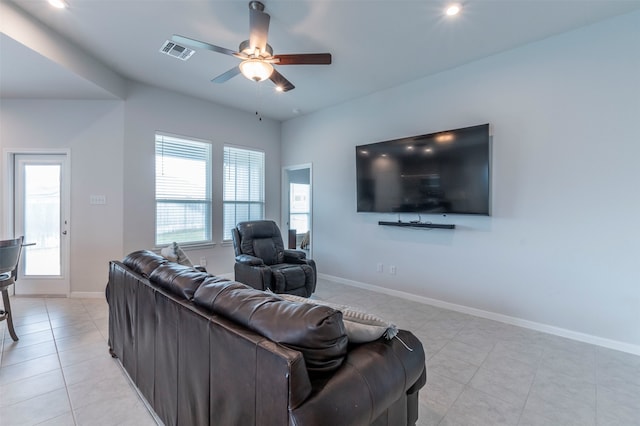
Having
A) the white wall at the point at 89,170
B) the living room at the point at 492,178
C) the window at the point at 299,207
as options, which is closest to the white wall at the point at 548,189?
the living room at the point at 492,178

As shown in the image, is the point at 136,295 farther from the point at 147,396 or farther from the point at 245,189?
the point at 245,189

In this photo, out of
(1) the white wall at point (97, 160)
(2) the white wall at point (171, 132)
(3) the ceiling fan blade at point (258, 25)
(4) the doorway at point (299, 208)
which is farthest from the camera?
(4) the doorway at point (299, 208)

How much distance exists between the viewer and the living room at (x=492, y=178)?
2627 millimetres

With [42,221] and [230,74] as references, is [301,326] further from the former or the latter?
[42,221]

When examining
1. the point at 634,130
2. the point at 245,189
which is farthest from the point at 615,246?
the point at 245,189

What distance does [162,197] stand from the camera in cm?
431

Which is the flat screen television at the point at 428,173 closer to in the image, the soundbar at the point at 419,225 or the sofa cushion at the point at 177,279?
the soundbar at the point at 419,225

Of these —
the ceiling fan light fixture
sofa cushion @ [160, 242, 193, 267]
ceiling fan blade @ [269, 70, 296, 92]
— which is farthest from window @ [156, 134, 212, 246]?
the ceiling fan light fixture

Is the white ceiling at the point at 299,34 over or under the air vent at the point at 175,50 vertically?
over

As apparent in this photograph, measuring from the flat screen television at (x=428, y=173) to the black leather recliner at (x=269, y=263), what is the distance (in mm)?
1316

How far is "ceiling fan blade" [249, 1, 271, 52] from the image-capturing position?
7.48ft

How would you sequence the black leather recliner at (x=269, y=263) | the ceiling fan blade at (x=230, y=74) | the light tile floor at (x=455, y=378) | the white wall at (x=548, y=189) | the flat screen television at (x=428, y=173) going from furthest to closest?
the black leather recliner at (x=269, y=263), the flat screen television at (x=428, y=173), the ceiling fan blade at (x=230, y=74), the white wall at (x=548, y=189), the light tile floor at (x=455, y=378)

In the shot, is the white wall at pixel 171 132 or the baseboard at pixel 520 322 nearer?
the baseboard at pixel 520 322

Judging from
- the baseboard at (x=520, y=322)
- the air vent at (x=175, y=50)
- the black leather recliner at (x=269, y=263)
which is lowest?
the baseboard at (x=520, y=322)
